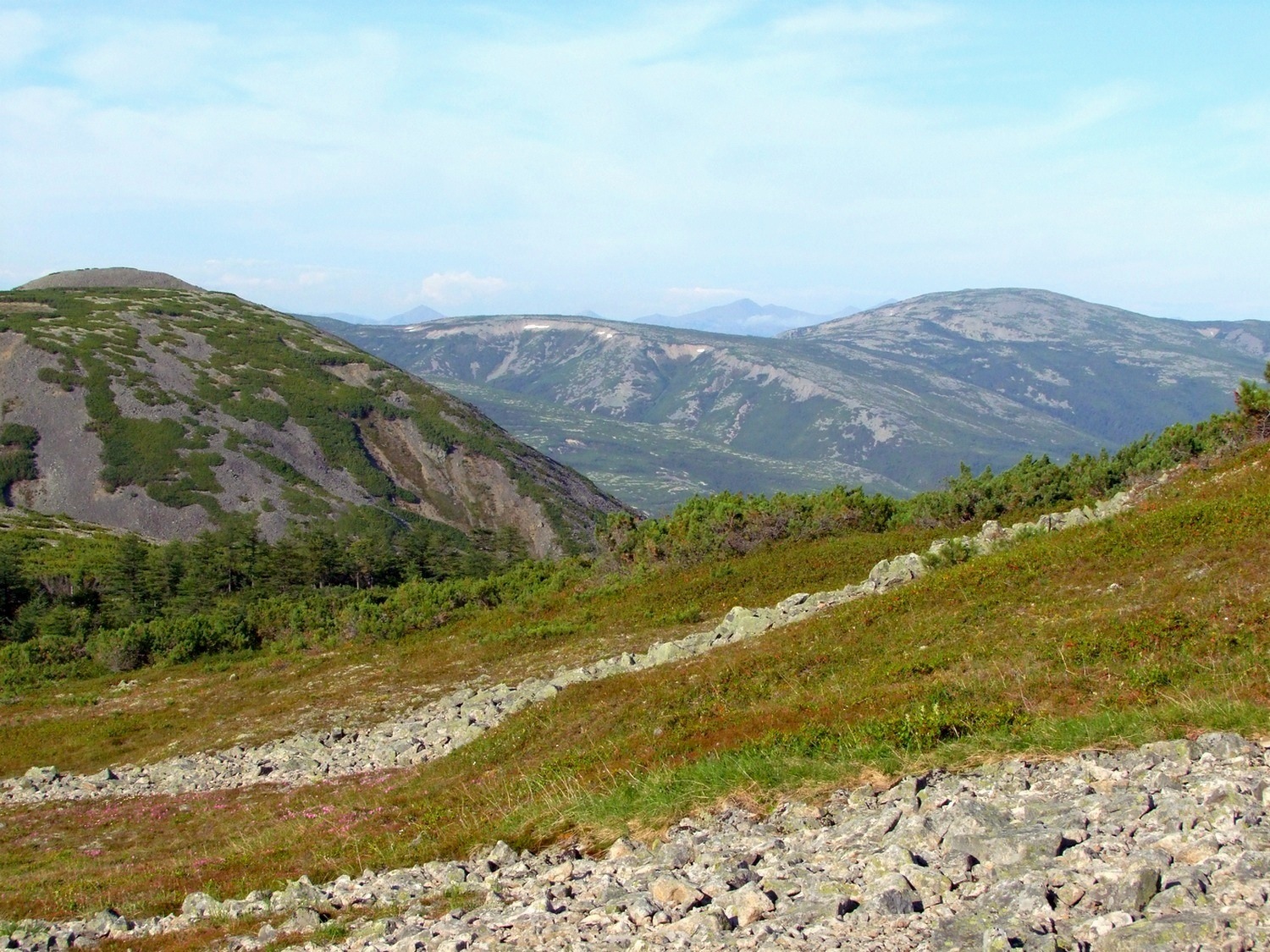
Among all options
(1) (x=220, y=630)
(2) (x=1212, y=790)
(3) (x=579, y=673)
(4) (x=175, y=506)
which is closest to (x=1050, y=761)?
(2) (x=1212, y=790)

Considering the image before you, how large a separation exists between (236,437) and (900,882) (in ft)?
460

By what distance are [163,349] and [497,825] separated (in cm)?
16394

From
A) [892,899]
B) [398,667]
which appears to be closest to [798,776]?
[892,899]

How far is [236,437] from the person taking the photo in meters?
133

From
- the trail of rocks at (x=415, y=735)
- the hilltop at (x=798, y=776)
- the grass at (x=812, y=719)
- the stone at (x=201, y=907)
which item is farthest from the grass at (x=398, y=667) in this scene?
the stone at (x=201, y=907)

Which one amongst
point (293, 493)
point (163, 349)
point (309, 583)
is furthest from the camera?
point (163, 349)

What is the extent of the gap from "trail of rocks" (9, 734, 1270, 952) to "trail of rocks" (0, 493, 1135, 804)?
1260 cm

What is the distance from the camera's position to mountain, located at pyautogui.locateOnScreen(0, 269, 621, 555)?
11938 cm

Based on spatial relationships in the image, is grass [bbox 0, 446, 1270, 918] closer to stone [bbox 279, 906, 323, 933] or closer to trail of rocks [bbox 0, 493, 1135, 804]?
trail of rocks [bbox 0, 493, 1135, 804]

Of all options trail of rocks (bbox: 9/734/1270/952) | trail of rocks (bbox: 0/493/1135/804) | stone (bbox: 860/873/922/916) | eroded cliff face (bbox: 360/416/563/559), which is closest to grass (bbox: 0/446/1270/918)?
trail of rocks (bbox: 9/734/1270/952)

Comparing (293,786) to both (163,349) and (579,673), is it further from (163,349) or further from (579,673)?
(163,349)

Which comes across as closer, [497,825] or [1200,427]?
[497,825]

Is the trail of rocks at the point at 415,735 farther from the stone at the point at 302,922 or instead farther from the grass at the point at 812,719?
the stone at the point at 302,922

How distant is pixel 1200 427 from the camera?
37000mm
